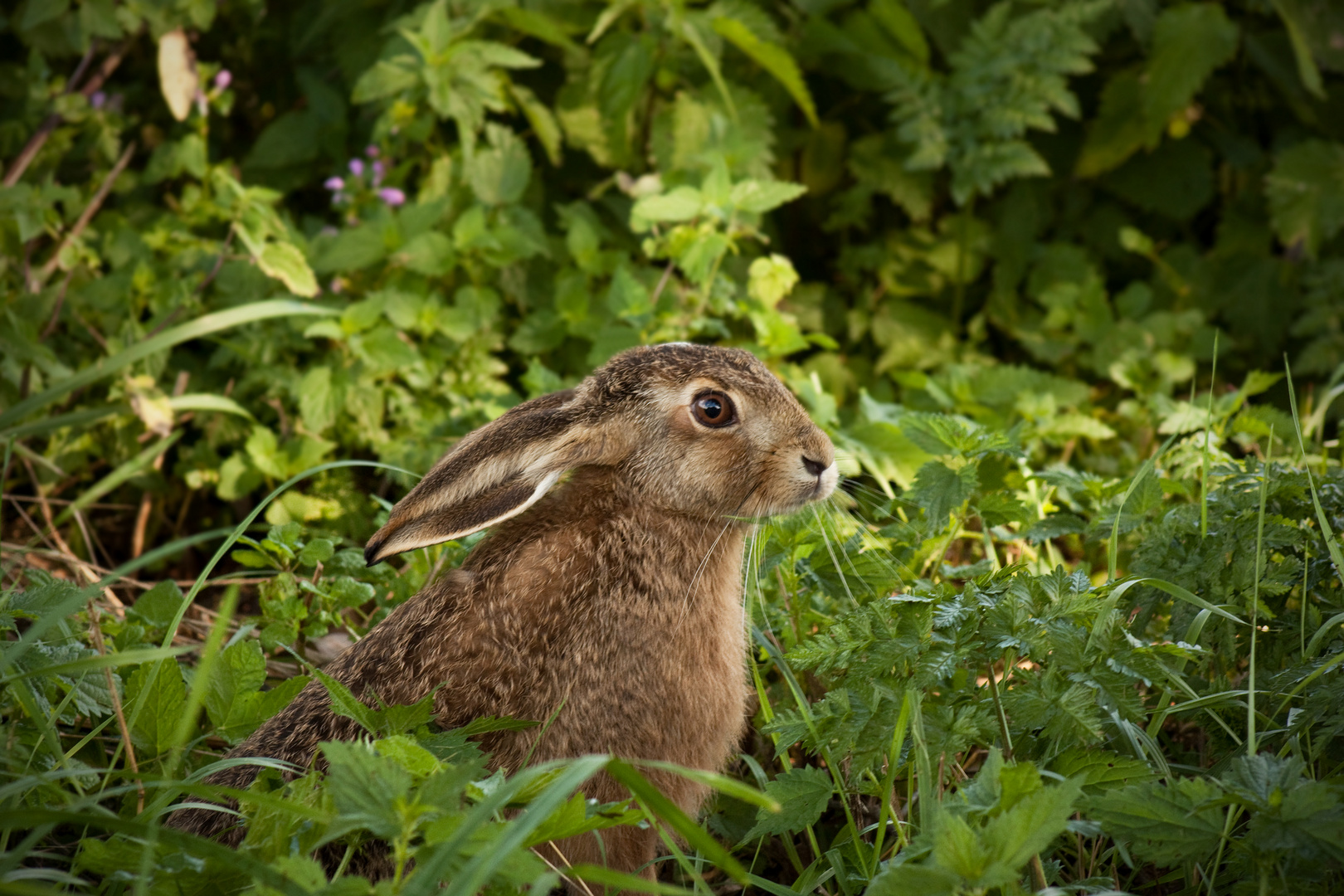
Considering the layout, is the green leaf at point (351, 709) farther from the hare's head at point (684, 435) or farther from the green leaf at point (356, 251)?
the green leaf at point (356, 251)

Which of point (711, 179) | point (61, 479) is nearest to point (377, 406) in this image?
point (61, 479)

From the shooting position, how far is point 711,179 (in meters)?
4.04

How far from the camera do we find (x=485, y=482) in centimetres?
250

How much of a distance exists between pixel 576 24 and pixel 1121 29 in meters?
2.42

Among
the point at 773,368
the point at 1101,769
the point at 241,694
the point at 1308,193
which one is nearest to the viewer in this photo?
the point at 1101,769

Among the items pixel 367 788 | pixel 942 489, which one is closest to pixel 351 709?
pixel 367 788

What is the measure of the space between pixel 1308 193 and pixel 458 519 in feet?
12.9

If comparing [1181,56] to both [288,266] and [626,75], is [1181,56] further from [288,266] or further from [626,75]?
[288,266]

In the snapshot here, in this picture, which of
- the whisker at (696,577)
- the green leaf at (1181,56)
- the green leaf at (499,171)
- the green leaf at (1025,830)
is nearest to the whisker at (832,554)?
the whisker at (696,577)

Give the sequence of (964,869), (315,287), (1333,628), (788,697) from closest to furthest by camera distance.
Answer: (964,869), (1333,628), (788,697), (315,287)

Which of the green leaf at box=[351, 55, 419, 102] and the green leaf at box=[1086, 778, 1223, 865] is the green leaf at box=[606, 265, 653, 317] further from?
the green leaf at box=[1086, 778, 1223, 865]

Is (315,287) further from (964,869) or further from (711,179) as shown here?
(964,869)

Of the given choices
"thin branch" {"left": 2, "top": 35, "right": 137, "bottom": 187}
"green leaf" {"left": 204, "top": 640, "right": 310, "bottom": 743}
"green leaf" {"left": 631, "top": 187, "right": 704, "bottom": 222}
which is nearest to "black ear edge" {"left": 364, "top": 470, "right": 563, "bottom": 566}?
"green leaf" {"left": 204, "top": 640, "right": 310, "bottom": 743}

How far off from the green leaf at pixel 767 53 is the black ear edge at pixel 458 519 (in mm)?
2454
